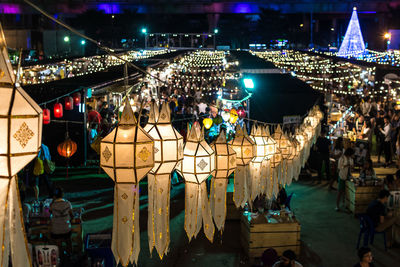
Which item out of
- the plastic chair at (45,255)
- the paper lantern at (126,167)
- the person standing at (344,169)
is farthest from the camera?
the person standing at (344,169)

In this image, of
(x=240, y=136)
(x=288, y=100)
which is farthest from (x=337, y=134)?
(x=240, y=136)

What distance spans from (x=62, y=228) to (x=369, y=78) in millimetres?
21851

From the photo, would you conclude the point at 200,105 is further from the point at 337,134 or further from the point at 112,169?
the point at 112,169

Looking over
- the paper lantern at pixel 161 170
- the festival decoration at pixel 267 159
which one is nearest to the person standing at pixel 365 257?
the festival decoration at pixel 267 159

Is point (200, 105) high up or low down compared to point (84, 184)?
up

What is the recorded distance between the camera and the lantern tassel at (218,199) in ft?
20.9

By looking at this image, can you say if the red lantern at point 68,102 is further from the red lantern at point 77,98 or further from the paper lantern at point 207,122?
the paper lantern at point 207,122

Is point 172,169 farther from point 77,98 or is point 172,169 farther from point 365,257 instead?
point 77,98

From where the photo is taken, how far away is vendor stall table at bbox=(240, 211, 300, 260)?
8750mm

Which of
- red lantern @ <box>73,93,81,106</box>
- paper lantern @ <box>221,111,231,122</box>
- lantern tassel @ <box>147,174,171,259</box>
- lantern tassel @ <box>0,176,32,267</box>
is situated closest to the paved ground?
red lantern @ <box>73,93,81,106</box>

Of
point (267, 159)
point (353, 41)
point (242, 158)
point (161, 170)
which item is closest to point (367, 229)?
point (267, 159)

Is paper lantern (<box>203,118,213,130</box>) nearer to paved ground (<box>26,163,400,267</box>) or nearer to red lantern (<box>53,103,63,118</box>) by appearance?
paved ground (<box>26,163,400,267</box>)

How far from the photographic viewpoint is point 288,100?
51.0 feet

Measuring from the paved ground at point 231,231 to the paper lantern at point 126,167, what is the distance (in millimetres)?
4214
